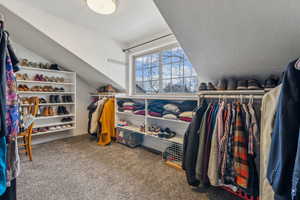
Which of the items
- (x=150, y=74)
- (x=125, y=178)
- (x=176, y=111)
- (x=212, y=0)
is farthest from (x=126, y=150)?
(x=212, y=0)

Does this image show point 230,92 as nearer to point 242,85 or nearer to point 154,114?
point 242,85

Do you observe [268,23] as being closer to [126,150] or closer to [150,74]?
[150,74]

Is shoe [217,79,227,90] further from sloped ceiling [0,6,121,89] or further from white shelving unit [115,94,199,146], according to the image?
sloped ceiling [0,6,121,89]

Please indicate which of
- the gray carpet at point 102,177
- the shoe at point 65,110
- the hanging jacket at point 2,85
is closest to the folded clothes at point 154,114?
the gray carpet at point 102,177

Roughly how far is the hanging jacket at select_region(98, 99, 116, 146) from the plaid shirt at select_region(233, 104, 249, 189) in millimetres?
2358

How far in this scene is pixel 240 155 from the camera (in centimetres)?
115

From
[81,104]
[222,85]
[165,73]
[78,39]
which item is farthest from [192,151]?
[81,104]

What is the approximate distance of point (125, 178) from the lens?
171cm

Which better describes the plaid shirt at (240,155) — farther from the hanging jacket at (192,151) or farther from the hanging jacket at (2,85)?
the hanging jacket at (2,85)

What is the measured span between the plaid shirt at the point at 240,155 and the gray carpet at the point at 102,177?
49 cm

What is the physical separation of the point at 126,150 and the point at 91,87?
2166 mm

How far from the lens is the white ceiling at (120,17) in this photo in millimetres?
1811

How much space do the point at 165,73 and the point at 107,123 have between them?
1.64m

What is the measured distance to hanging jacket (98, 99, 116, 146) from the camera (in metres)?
2.81
